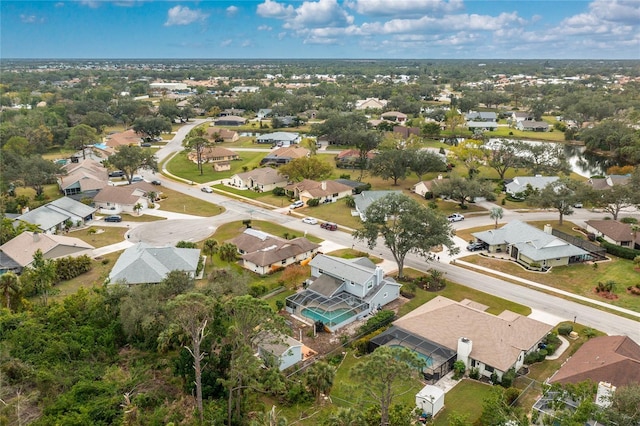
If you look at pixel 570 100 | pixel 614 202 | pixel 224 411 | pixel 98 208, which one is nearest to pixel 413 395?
pixel 224 411

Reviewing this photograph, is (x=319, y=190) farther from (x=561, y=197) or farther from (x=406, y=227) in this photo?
(x=561, y=197)

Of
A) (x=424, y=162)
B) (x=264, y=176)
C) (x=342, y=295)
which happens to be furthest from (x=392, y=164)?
(x=342, y=295)

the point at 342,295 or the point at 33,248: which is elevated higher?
the point at 33,248

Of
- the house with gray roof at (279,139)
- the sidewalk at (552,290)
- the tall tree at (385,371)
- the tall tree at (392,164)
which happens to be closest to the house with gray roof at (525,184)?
the tall tree at (392,164)

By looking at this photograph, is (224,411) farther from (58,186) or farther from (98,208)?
(58,186)

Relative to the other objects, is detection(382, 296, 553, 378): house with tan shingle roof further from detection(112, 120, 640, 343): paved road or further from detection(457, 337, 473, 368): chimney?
detection(112, 120, 640, 343): paved road
